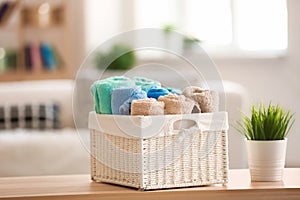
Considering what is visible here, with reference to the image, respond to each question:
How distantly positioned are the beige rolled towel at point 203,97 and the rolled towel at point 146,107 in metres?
0.08

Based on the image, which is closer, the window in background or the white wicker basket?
the white wicker basket

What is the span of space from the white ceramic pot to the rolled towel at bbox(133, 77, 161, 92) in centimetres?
26

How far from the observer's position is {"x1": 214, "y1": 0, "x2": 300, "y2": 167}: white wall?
15.9 feet

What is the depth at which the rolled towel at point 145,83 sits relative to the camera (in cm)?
142

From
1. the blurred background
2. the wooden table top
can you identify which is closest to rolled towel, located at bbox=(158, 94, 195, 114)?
the wooden table top

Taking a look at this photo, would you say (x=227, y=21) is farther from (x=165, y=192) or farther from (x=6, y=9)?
(x=165, y=192)

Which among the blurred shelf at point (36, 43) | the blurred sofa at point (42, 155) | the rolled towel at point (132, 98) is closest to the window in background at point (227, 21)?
the blurred shelf at point (36, 43)

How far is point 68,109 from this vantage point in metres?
3.51

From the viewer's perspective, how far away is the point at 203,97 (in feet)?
4.52

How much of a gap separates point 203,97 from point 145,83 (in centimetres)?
14

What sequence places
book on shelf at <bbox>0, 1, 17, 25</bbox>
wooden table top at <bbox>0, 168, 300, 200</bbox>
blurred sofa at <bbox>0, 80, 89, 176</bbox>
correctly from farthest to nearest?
book on shelf at <bbox>0, 1, 17, 25</bbox> < blurred sofa at <bbox>0, 80, 89, 176</bbox> < wooden table top at <bbox>0, 168, 300, 200</bbox>

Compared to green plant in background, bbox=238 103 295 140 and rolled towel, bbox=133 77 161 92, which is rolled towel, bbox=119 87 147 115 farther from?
green plant in background, bbox=238 103 295 140

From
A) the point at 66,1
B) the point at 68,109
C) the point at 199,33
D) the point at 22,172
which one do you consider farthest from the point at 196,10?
the point at 22,172

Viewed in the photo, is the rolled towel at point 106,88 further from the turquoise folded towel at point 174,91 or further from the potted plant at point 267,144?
the potted plant at point 267,144
